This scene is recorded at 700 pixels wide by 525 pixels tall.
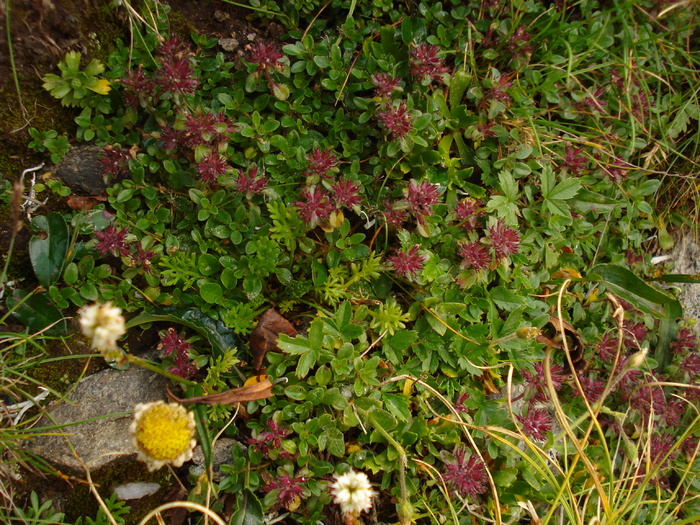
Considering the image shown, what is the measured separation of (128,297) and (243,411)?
81 cm

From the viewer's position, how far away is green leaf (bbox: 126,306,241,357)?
2336mm

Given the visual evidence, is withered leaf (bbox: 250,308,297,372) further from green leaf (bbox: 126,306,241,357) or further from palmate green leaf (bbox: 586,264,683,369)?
palmate green leaf (bbox: 586,264,683,369)

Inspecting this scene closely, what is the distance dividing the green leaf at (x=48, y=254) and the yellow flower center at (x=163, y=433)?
3.11ft

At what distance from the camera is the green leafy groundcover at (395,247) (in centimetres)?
239

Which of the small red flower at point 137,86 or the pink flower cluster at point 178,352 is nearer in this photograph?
the pink flower cluster at point 178,352

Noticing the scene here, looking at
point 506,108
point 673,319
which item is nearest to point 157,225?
point 506,108

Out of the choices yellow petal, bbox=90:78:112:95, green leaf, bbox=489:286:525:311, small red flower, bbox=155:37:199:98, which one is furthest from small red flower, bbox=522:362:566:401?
yellow petal, bbox=90:78:112:95

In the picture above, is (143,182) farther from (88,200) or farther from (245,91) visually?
(245,91)

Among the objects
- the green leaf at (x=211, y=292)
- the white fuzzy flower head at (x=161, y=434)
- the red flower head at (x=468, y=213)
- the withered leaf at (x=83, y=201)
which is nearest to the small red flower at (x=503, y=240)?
the red flower head at (x=468, y=213)

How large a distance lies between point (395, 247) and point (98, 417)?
1654mm

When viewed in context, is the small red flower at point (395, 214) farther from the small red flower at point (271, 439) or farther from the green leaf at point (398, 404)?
the small red flower at point (271, 439)

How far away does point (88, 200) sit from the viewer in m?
2.51

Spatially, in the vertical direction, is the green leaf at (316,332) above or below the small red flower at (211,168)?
below

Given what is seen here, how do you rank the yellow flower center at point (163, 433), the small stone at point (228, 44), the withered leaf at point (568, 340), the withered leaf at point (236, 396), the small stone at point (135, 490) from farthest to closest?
the withered leaf at point (568, 340), the small stone at point (228, 44), the small stone at point (135, 490), the withered leaf at point (236, 396), the yellow flower center at point (163, 433)
